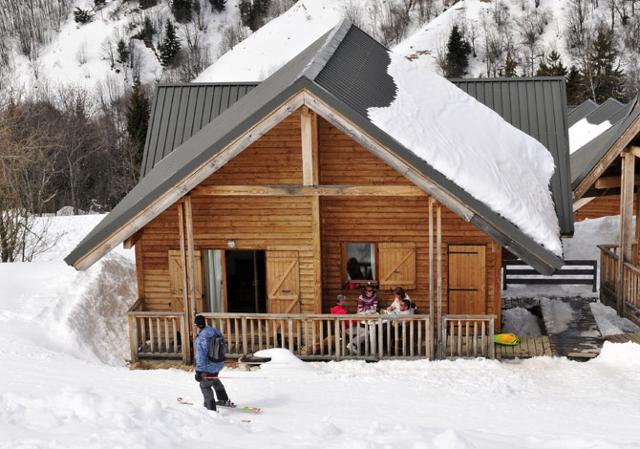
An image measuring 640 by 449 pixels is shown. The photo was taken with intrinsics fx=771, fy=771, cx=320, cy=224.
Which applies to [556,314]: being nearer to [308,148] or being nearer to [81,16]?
[308,148]

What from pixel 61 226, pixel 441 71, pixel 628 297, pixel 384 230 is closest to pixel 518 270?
pixel 628 297

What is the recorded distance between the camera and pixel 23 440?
27.9 ft

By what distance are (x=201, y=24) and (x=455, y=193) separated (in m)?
88.0

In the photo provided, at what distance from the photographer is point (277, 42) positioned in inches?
3378

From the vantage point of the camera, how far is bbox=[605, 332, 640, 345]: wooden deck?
14.9 m

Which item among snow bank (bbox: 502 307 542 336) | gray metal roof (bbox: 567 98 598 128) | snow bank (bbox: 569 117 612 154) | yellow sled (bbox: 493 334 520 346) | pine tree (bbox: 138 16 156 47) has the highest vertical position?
pine tree (bbox: 138 16 156 47)

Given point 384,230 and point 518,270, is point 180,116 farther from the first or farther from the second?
point 518,270

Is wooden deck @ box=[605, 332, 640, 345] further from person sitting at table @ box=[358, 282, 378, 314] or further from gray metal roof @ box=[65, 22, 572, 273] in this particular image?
person sitting at table @ box=[358, 282, 378, 314]

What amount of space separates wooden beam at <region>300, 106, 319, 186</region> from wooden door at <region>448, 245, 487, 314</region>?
346cm

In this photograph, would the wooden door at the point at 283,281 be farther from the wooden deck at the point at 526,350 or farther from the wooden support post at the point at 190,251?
the wooden deck at the point at 526,350

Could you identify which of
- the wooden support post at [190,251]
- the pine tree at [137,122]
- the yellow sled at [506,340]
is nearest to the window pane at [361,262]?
the yellow sled at [506,340]

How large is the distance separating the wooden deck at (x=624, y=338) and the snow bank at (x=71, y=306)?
9.86 meters

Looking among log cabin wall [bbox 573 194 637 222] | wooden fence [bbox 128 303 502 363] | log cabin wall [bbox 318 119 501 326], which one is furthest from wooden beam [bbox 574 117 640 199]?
log cabin wall [bbox 573 194 637 222]

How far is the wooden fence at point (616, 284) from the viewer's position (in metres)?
16.6
